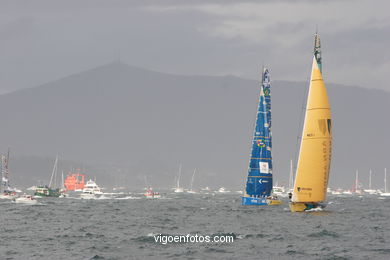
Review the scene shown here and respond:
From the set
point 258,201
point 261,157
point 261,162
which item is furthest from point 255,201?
point 261,157

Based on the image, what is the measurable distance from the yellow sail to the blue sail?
76.0 ft

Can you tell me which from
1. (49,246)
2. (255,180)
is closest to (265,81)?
(255,180)

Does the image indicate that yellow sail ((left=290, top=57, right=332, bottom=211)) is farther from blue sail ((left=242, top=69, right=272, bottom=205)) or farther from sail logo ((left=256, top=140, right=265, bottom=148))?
sail logo ((left=256, top=140, right=265, bottom=148))

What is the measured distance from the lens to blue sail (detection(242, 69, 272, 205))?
10712 centimetres

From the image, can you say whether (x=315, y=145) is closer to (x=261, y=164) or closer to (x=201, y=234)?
(x=201, y=234)

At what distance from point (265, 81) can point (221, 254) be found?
202 feet

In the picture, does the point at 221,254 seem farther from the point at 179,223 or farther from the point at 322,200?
the point at 322,200

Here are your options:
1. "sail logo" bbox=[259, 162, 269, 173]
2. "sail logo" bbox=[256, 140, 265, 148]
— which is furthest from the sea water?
"sail logo" bbox=[256, 140, 265, 148]

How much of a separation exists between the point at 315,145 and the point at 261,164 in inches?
1035

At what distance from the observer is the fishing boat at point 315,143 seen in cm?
8106

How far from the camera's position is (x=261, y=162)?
108 metres

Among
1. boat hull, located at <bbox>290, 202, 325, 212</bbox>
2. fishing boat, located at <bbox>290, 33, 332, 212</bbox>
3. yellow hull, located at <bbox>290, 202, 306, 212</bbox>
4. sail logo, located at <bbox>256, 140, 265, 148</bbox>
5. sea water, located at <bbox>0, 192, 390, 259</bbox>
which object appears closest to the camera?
sea water, located at <bbox>0, 192, 390, 259</bbox>

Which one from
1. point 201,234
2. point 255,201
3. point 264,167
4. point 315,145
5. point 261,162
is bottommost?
point 201,234

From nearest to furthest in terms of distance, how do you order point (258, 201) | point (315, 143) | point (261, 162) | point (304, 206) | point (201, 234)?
point (201, 234)
point (315, 143)
point (304, 206)
point (258, 201)
point (261, 162)
